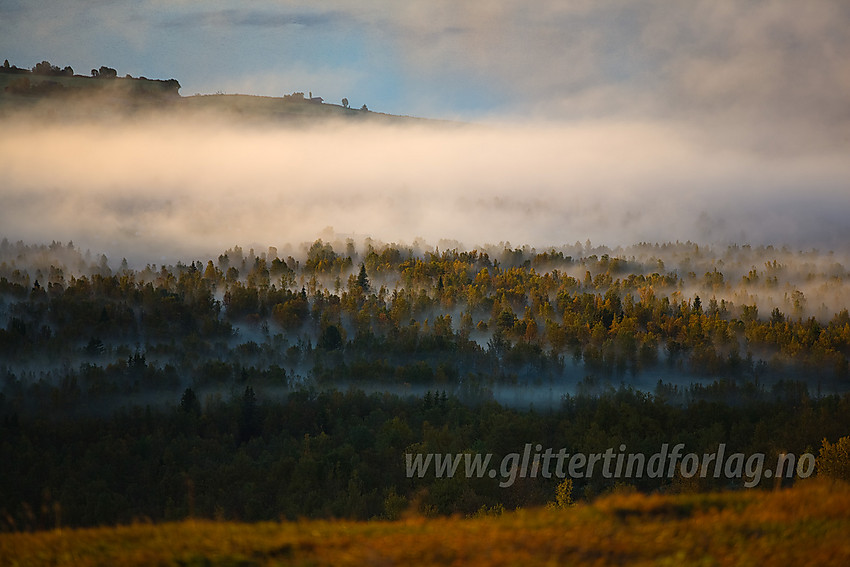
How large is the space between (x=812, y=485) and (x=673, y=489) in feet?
222

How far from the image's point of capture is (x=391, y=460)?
132 meters

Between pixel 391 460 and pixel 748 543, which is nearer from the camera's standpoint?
pixel 748 543

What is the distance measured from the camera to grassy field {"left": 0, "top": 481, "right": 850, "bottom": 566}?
17094 millimetres

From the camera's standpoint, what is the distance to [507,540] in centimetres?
1836

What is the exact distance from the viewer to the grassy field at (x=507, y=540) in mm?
17094

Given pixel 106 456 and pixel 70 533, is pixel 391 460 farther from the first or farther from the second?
pixel 70 533

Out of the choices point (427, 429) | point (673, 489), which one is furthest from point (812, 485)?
point (427, 429)

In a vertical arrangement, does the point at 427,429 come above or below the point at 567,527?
below

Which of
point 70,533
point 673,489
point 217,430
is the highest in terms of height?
point 70,533

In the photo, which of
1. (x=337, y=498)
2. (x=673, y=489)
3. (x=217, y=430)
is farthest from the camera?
(x=217, y=430)

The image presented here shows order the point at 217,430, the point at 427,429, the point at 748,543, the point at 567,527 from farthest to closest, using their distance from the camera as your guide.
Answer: the point at 217,430 → the point at 427,429 → the point at 567,527 → the point at 748,543

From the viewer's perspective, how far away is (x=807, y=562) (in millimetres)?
16781

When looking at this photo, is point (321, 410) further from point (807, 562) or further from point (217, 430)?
point (807, 562)

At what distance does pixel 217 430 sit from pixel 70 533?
16750cm
